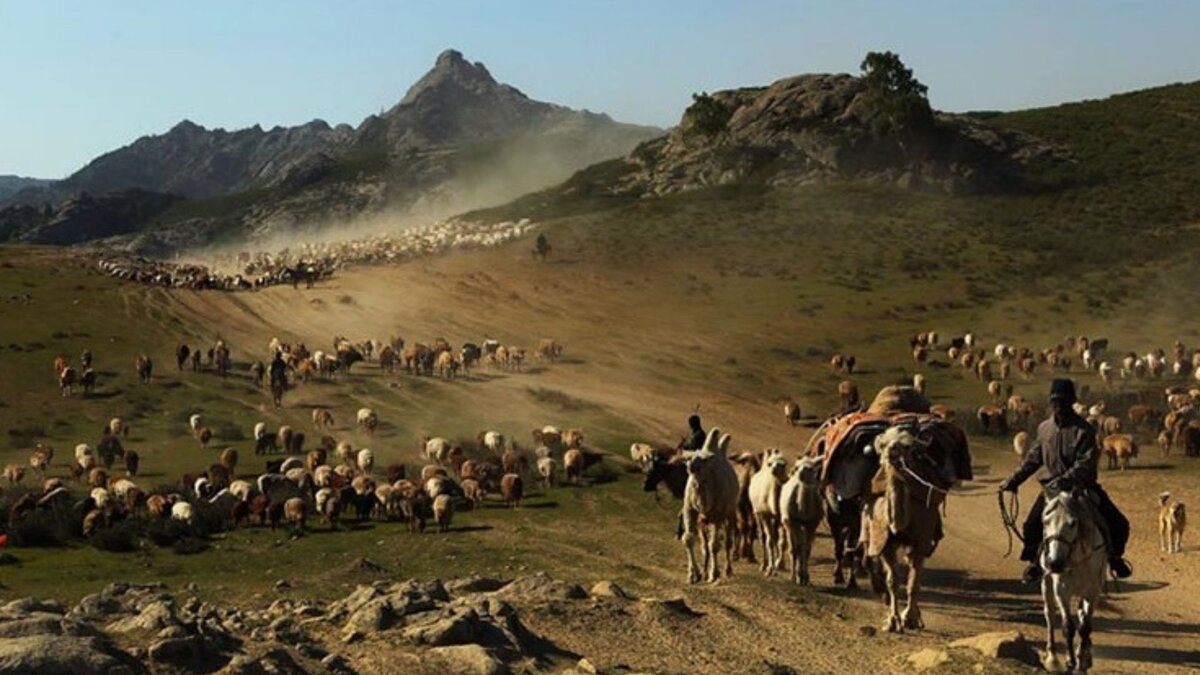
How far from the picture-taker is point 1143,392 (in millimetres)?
37062

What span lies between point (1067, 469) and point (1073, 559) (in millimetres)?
913

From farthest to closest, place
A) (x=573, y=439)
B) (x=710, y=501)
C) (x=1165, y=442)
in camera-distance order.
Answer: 1. (x=573, y=439)
2. (x=1165, y=442)
3. (x=710, y=501)

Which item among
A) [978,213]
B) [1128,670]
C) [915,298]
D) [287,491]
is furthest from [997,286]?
[1128,670]

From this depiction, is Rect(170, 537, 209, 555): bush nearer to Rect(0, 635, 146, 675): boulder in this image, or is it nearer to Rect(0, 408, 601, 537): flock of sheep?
Rect(0, 408, 601, 537): flock of sheep

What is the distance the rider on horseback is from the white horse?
16 cm

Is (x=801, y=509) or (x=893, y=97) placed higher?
(x=893, y=97)

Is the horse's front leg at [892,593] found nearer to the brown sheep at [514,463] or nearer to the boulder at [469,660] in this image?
the boulder at [469,660]

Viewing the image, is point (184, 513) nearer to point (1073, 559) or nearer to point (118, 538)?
point (118, 538)

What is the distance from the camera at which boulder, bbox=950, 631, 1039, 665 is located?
11.5m

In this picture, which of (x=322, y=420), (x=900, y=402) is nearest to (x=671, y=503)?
(x=900, y=402)

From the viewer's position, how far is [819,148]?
8819 centimetres

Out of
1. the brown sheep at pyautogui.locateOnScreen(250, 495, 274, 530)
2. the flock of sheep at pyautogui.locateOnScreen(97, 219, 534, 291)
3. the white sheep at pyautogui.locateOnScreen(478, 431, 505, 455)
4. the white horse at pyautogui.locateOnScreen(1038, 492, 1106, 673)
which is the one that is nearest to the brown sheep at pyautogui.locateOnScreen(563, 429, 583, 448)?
the white sheep at pyautogui.locateOnScreen(478, 431, 505, 455)

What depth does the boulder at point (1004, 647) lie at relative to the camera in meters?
11.5

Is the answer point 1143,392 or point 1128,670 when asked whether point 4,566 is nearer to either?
point 1128,670
